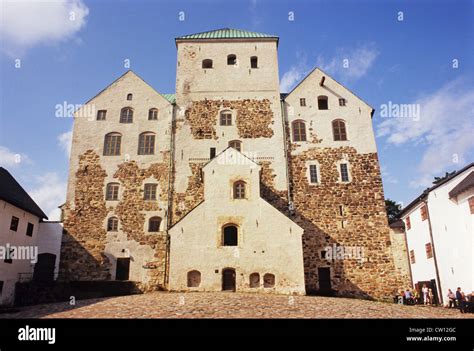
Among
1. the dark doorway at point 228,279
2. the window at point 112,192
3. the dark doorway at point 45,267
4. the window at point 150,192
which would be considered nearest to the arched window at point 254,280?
the dark doorway at point 228,279

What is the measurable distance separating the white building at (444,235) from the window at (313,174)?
6.92m

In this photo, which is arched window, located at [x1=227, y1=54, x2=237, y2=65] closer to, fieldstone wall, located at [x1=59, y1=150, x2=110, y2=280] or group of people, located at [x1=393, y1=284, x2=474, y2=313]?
fieldstone wall, located at [x1=59, y1=150, x2=110, y2=280]

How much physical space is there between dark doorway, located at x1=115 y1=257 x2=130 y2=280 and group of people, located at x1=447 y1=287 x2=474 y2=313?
20.0 metres

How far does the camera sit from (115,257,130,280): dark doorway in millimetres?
23625

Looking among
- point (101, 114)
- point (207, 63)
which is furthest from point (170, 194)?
point (207, 63)

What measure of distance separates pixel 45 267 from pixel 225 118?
16980 millimetres

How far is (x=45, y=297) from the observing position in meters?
20.8

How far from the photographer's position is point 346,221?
2486 cm

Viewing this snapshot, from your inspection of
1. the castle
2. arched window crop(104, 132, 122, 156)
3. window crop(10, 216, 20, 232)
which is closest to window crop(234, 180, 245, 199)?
the castle

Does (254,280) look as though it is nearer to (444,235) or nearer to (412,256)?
(444,235)

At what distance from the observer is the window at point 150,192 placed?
25.4 meters

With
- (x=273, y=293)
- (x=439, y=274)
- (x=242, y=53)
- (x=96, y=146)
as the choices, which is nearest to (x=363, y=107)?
(x=242, y=53)
